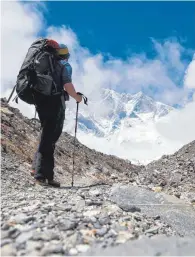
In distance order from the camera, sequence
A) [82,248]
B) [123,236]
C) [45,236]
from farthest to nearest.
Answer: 1. [123,236]
2. [45,236]
3. [82,248]

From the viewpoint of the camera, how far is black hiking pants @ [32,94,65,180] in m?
8.29

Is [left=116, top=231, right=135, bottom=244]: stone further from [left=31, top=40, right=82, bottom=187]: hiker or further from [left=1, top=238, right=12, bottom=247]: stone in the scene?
[left=31, top=40, right=82, bottom=187]: hiker

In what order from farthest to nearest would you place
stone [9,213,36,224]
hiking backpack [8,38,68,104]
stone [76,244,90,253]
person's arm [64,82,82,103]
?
person's arm [64,82,82,103], hiking backpack [8,38,68,104], stone [9,213,36,224], stone [76,244,90,253]

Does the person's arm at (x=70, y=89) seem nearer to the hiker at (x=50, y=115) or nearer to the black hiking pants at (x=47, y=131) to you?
the hiker at (x=50, y=115)

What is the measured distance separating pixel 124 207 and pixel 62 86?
9.56 ft

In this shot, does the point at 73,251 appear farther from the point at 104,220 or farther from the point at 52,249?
the point at 104,220

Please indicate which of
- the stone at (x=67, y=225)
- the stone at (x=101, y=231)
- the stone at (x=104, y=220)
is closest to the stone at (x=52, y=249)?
the stone at (x=67, y=225)

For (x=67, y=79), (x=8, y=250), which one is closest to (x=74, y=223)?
(x=8, y=250)

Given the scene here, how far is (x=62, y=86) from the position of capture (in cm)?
822

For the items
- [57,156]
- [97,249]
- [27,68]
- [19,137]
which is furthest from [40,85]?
[57,156]

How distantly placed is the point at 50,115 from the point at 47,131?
0.36m

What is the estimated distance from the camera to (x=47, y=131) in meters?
8.43

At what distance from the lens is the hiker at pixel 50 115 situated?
812 centimetres

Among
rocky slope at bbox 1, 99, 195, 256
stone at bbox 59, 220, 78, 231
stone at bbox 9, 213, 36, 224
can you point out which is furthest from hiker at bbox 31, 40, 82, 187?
stone at bbox 59, 220, 78, 231
